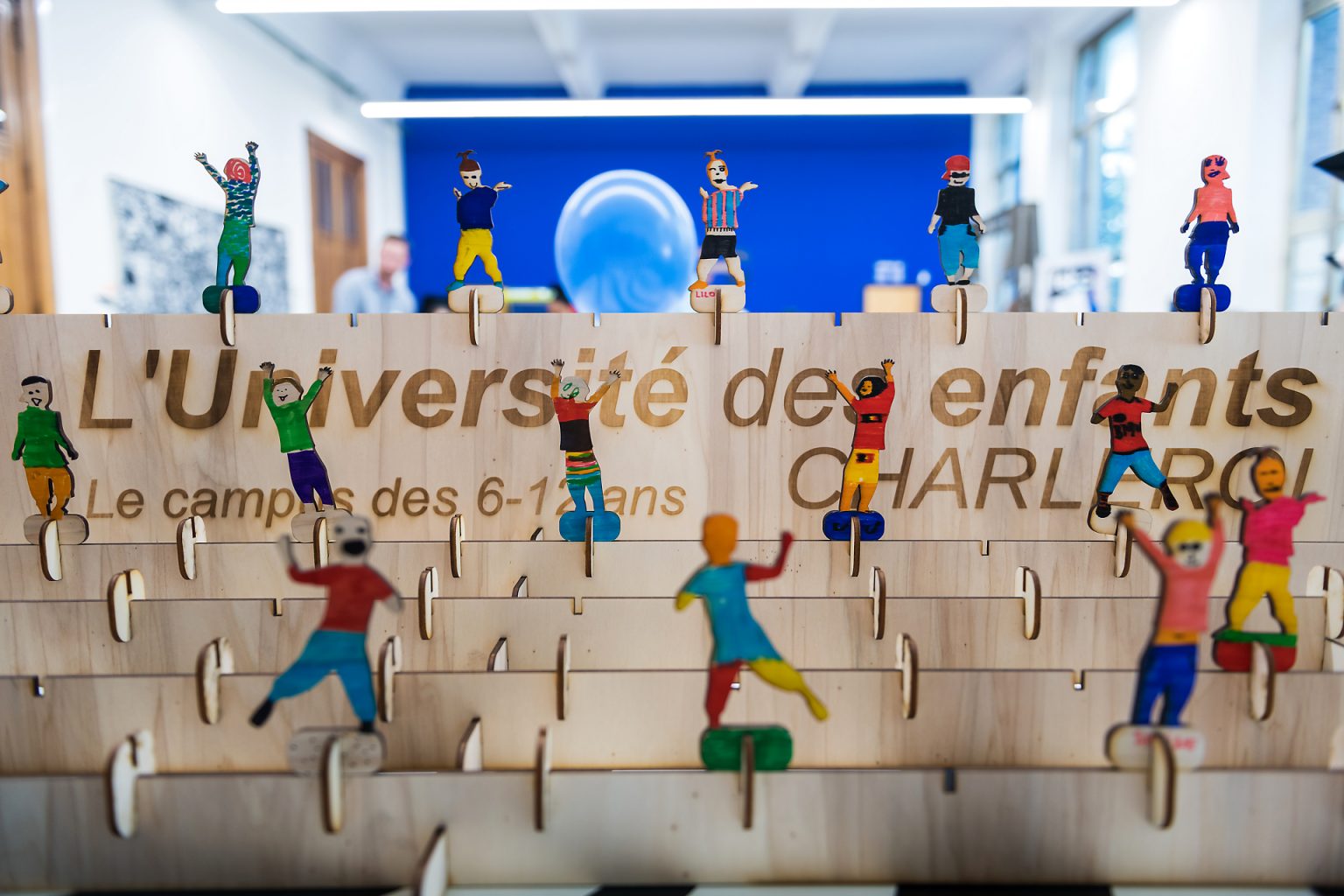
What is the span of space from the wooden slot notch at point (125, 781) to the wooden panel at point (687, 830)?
0.01 meters

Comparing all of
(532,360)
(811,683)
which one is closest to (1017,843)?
(811,683)

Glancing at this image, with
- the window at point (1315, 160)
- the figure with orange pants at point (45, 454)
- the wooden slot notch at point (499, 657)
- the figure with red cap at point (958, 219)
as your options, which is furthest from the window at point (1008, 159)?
the figure with orange pants at point (45, 454)

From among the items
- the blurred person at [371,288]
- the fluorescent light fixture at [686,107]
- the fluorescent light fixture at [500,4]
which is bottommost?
the blurred person at [371,288]

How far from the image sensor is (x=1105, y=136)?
6.21m

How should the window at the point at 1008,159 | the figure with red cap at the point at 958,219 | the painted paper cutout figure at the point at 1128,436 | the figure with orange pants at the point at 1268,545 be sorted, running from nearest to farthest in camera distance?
the figure with orange pants at the point at 1268,545, the painted paper cutout figure at the point at 1128,436, the figure with red cap at the point at 958,219, the window at the point at 1008,159

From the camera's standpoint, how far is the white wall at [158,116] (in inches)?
156

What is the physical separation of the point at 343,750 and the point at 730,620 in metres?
0.47

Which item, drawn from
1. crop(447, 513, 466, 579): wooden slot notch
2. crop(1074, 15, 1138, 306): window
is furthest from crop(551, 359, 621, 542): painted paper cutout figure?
crop(1074, 15, 1138, 306): window

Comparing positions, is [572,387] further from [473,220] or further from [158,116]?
[158,116]

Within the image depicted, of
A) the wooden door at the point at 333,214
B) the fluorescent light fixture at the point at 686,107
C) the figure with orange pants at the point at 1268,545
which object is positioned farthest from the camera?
the wooden door at the point at 333,214

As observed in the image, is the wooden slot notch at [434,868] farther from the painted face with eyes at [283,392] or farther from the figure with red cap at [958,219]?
the figure with red cap at [958,219]

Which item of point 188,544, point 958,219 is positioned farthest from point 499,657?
point 958,219

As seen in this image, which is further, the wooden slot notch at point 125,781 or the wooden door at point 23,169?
the wooden door at point 23,169

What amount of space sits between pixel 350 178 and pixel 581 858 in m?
7.89
